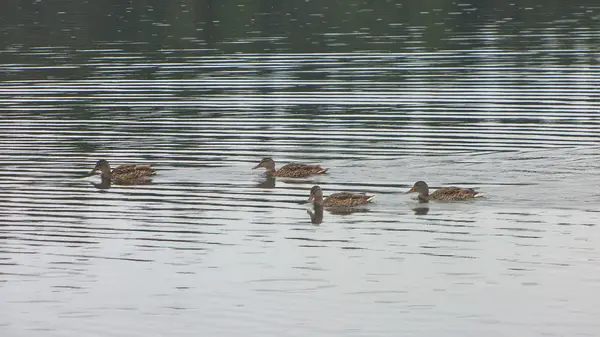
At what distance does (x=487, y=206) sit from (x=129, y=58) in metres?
30.7

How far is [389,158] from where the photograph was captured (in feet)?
103

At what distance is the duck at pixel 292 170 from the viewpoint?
29.7 metres

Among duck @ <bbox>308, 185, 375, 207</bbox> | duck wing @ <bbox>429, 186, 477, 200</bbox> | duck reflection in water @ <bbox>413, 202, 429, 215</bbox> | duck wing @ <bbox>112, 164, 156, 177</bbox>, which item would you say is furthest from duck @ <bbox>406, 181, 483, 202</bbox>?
duck wing @ <bbox>112, 164, 156, 177</bbox>

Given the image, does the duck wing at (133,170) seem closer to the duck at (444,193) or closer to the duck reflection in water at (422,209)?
the duck at (444,193)

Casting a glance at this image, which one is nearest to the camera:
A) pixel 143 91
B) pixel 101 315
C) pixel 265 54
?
pixel 101 315

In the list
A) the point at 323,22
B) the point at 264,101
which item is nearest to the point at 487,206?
the point at 264,101

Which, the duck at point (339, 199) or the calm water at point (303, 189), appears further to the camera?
the duck at point (339, 199)

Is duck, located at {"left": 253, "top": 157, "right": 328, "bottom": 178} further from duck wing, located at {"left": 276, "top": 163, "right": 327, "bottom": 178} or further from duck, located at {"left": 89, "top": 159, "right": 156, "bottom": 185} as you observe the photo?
duck, located at {"left": 89, "top": 159, "right": 156, "bottom": 185}

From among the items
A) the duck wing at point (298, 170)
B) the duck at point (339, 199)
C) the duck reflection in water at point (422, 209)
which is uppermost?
the duck wing at point (298, 170)

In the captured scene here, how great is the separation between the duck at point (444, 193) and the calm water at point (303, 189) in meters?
0.30

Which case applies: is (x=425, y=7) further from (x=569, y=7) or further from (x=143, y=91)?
(x=143, y=91)

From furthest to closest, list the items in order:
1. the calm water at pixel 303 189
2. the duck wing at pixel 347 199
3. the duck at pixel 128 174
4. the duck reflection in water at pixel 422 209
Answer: the duck at pixel 128 174 < the duck wing at pixel 347 199 < the duck reflection in water at pixel 422 209 < the calm water at pixel 303 189

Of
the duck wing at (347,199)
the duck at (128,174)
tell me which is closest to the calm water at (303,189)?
the duck wing at (347,199)

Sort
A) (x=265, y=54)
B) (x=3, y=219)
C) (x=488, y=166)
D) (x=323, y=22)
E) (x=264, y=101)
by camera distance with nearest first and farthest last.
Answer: (x=3, y=219) → (x=488, y=166) → (x=264, y=101) → (x=265, y=54) → (x=323, y=22)
